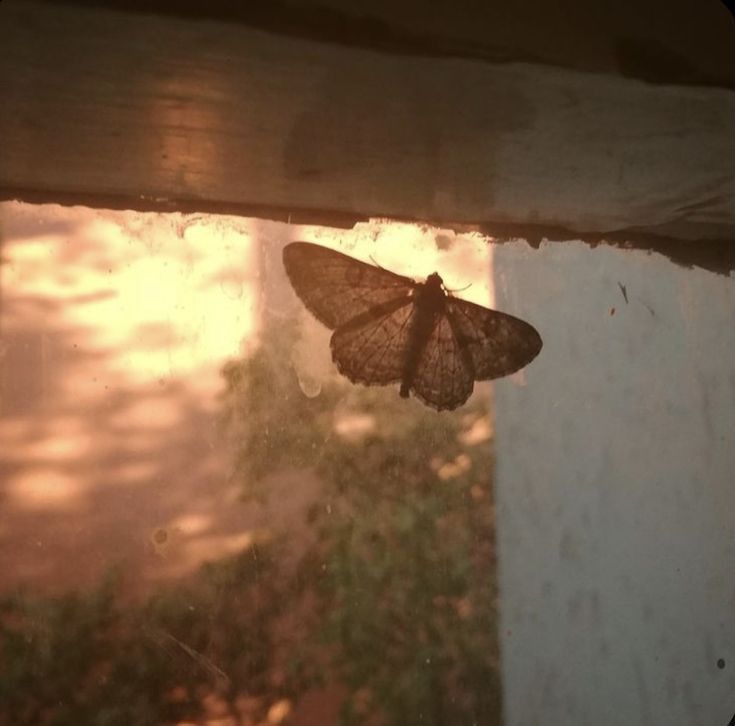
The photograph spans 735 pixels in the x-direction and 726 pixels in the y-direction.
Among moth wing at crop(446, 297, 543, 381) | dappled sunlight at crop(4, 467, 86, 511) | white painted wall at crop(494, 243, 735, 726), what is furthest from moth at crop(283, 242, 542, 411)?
dappled sunlight at crop(4, 467, 86, 511)

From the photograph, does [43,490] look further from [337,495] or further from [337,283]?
[337,283]

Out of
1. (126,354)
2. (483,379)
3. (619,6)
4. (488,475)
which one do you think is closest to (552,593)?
(488,475)

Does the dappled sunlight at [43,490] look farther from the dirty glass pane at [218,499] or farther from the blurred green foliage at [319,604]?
the blurred green foliage at [319,604]

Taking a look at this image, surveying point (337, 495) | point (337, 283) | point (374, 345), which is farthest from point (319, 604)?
point (337, 283)

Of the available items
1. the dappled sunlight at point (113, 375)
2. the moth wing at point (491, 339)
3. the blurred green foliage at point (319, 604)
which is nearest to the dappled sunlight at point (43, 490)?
the dappled sunlight at point (113, 375)

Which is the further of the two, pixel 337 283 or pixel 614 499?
pixel 614 499

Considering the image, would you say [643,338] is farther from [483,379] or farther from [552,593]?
[552,593]
